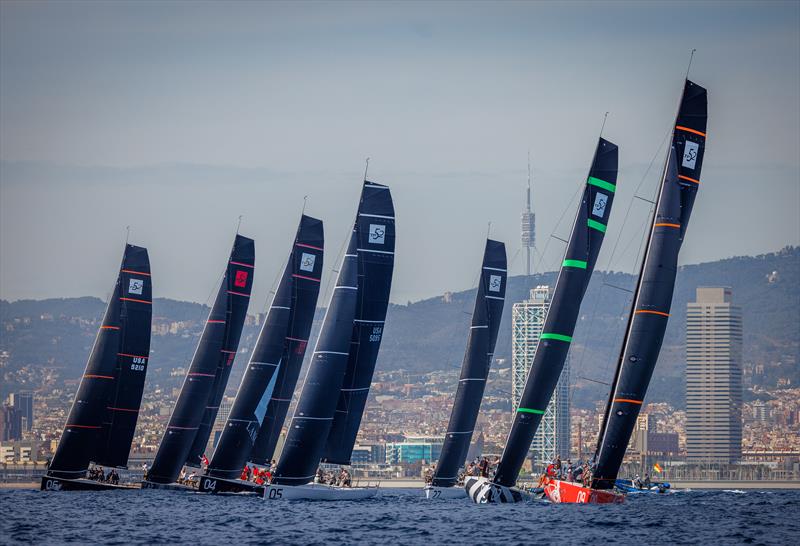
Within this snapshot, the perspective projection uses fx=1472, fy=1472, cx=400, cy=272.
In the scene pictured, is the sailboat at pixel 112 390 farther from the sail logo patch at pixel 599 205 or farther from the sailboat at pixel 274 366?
the sail logo patch at pixel 599 205

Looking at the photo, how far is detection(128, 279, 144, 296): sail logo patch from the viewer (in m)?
67.7

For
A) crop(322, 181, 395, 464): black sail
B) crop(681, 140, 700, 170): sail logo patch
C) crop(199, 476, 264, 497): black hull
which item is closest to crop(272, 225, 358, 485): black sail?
crop(322, 181, 395, 464): black sail

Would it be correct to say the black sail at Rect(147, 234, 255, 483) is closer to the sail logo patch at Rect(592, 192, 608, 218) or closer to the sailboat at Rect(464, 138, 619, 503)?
the sailboat at Rect(464, 138, 619, 503)

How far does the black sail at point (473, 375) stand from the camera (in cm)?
6981

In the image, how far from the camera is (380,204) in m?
62.0

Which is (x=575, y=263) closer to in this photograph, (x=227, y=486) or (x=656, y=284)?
(x=656, y=284)

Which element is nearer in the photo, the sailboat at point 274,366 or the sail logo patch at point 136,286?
the sailboat at point 274,366

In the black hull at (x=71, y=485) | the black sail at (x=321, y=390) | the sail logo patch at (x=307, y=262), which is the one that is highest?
the sail logo patch at (x=307, y=262)

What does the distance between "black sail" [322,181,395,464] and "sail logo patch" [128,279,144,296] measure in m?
11.7

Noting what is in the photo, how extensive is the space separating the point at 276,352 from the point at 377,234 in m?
6.78

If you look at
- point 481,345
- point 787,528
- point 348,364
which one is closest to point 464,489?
point 481,345

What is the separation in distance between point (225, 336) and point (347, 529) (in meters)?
21.7

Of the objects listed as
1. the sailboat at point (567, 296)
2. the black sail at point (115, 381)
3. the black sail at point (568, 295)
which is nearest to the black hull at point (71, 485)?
the black sail at point (115, 381)

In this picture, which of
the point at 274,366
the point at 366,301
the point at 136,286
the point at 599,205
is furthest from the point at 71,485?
the point at 599,205
